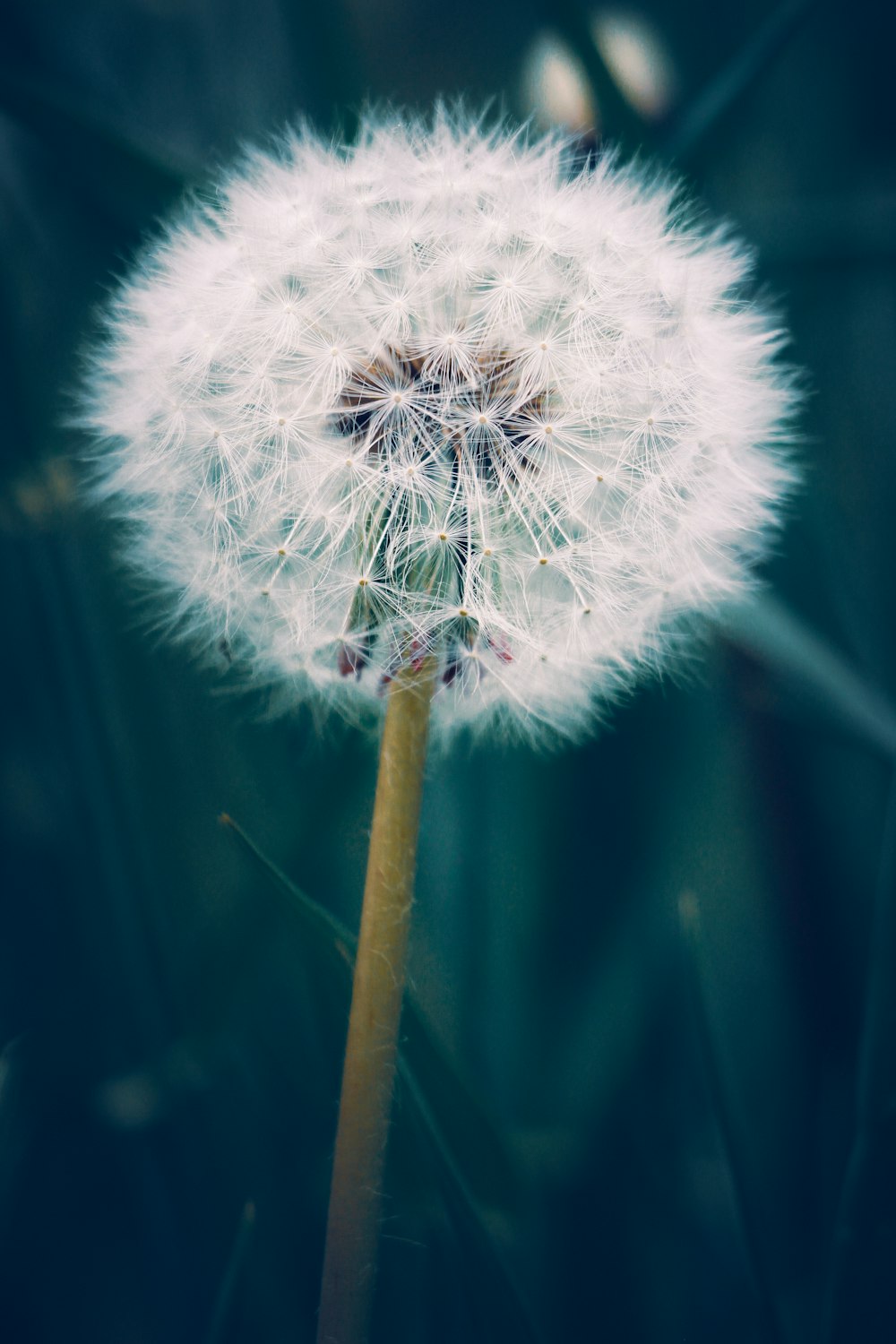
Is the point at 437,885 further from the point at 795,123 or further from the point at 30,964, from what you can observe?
the point at 795,123

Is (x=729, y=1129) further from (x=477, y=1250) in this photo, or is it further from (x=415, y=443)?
(x=415, y=443)

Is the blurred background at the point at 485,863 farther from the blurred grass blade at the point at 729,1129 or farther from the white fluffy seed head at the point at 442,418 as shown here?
the white fluffy seed head at the point at 442,418

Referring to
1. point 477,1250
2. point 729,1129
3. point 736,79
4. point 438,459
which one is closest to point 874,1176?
point 729,1129

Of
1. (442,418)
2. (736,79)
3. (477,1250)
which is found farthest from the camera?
(736,79)

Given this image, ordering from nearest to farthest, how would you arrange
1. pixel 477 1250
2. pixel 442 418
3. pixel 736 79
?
pixel 442 418 → pixel 477 1250 → pixel 736 79

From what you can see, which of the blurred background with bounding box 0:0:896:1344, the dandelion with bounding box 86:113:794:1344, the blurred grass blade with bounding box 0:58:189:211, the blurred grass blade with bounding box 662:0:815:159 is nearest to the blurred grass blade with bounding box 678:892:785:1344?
the blurred background with bounding box 0:0:896:1344

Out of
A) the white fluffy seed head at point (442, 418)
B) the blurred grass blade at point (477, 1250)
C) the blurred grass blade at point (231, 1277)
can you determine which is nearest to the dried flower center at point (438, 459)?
the white fluffy seed head at point (442, 418)
